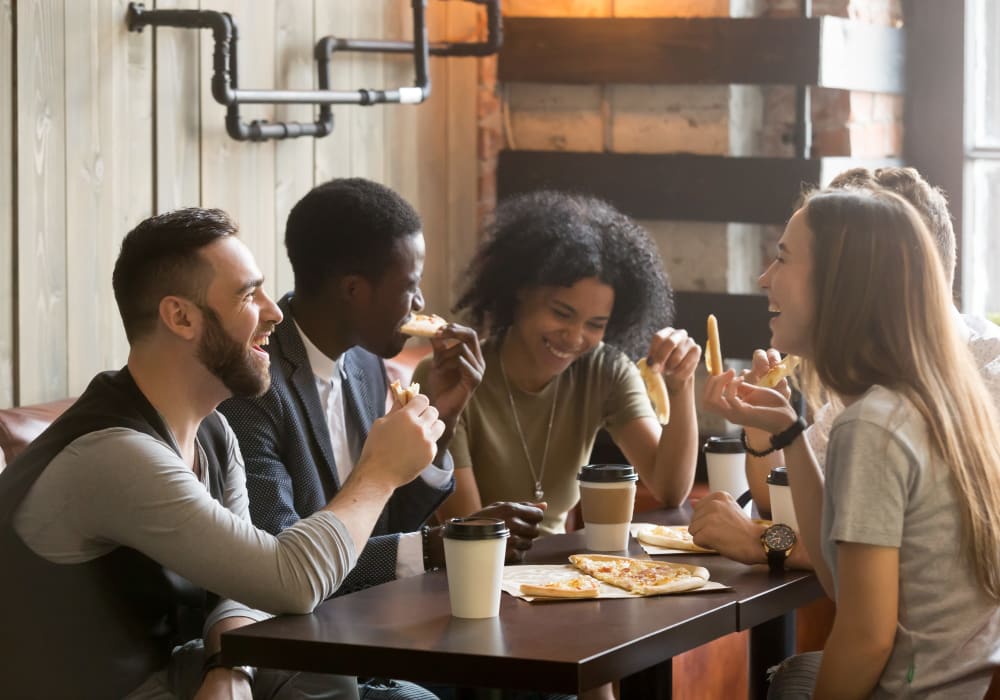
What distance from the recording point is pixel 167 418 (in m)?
2.12

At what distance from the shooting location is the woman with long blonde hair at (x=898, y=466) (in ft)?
6.14

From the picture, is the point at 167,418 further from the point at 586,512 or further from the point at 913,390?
the point at 913,390

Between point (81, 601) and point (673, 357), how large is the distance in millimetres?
1510

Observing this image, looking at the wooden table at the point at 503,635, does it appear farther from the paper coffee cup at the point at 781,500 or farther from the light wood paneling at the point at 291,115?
the light wood paneling at the point at 291,115

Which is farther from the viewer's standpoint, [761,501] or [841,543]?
[761,501]

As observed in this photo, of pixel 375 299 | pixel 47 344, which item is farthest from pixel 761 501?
pixel 47 344

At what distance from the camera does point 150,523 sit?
1.95m

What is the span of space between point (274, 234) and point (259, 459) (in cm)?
125

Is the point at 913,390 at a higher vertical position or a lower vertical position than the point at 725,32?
lower

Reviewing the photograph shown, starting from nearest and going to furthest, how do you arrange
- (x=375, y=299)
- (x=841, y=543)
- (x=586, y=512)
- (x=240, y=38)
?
(x=841, y=543)
(x=586, y=512)
(x=375, y=299)
(x=240, y=38)

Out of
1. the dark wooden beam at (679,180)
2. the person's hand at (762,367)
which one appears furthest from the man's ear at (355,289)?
the dark wooden beam at (679,180)

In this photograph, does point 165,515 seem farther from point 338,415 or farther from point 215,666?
point 338,415

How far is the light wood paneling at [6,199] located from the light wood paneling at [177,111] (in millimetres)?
422

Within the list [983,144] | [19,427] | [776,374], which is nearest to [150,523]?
[19,427]
